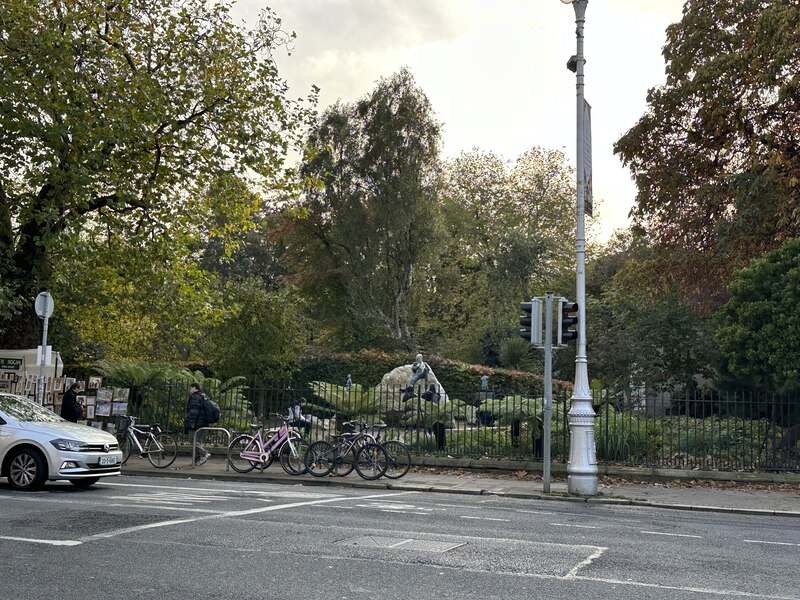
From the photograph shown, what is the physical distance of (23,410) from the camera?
13594 mm

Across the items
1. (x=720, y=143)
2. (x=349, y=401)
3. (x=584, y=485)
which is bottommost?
(x=584, y=485)

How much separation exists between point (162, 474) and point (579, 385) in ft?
27.6

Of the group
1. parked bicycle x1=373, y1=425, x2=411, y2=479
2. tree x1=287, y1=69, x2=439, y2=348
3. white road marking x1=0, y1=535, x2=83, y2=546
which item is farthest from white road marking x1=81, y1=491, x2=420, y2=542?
tree x1=287, y1=69, x2=439, y2=348

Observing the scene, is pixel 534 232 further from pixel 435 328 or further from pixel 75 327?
pixel 75 327

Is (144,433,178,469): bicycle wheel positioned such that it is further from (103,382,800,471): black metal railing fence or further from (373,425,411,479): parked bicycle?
(373,425,411,479): parked bicycle

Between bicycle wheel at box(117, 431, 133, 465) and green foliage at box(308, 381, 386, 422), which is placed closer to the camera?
bicycle wheel at box(117, 431, 133, 465)

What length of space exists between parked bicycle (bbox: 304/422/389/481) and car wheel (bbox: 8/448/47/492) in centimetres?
515

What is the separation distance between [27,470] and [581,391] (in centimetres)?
911

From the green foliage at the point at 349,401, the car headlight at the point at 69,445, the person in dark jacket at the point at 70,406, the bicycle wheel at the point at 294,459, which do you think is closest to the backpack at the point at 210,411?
the bicycle wheel at the point at 294,459

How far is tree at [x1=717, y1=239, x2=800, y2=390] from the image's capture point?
57.5ft

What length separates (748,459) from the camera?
54.6ft

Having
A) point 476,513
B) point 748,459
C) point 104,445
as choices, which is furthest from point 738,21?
point 104,445

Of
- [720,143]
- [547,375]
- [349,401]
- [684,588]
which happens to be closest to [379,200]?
[720,143]

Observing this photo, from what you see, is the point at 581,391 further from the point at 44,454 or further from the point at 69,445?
the point at 44,454
